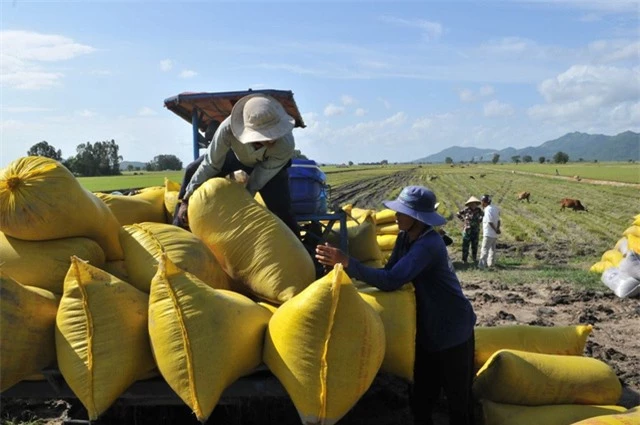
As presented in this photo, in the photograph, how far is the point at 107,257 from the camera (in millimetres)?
3436

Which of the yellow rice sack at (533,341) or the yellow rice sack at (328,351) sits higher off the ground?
the yellow rice sack at (328,351)

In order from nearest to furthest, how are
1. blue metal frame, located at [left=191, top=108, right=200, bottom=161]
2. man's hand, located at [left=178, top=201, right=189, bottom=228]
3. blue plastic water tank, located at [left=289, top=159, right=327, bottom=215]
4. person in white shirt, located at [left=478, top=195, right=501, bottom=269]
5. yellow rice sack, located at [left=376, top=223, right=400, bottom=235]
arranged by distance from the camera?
man's hand, located at [left=178, top=201, right=189, bottom=228] → blue plastic water tank, located at [left=289, top=159, right=327, bottom=215] → blue metal frame, located at [left=191, top=108, right=200, bottom=161] → yellow rice sack, located at [left=376, top=223, right=400, bottom=235] → person in white shirt, located at [left=478, top=195, right=501, bottom=269]

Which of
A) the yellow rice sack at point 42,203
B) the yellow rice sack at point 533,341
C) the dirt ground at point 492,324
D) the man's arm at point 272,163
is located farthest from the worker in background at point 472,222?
the yellow rice sack at point 42,203

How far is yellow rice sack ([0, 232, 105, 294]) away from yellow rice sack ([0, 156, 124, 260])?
5cm

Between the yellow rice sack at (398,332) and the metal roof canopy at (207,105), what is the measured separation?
8.38 feet

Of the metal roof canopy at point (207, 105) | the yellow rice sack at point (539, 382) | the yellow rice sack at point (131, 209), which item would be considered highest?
the metal roof canopy at point (207, 105)

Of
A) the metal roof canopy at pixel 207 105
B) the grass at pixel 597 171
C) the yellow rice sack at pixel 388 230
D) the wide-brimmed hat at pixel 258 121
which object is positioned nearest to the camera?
the wide-brimmed hat at pixel 258 121

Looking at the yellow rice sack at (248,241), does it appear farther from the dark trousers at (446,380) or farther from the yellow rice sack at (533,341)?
the yellow rice sack at (533,341)

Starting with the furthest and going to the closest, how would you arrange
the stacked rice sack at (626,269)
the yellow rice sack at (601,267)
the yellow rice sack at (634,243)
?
the yellow rice sack at (601,267)
the yellow rice sack at (634,243)
the stacked rice sack at (626,269)

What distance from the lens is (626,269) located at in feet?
24.8

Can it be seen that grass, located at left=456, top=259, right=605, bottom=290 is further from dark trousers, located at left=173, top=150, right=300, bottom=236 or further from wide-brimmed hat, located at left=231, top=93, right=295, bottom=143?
wide-brimmed hat, located at left=231, top=93, right=295, bottom=143

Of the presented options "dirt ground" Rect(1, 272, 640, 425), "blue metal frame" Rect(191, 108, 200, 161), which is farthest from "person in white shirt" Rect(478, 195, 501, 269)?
"blue metal frame" Rect(191, 108, 200, 161)

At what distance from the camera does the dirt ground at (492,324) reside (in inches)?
121

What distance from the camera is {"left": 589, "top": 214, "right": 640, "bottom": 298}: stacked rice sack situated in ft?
23.9
